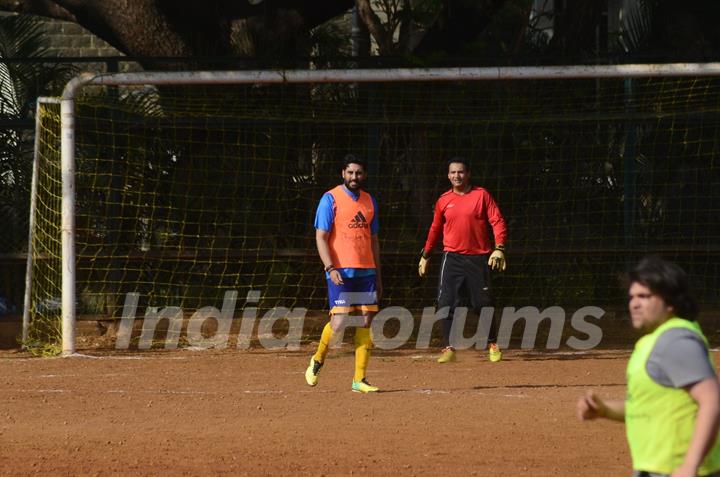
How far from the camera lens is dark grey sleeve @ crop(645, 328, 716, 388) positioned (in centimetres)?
364

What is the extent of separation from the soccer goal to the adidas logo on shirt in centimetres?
362

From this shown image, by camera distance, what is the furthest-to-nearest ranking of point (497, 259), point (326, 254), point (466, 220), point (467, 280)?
point (467, 280) → point (466, 220) → point (497, 259) → point (326, 254)

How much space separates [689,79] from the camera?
13.2 metres

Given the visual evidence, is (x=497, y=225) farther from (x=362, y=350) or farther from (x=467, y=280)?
(x=362, y=350)

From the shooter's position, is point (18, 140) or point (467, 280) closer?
point (467, 280)

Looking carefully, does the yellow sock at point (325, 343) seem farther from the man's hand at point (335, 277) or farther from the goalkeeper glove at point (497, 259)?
the goalkeeper glove at point (497, 259)

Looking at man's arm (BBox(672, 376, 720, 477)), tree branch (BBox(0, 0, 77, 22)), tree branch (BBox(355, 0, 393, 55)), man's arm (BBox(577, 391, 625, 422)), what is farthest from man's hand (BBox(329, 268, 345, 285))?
tree branch (BBox(0, 0, 77, 22))

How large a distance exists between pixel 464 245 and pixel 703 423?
765 cm

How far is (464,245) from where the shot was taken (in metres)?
11.2

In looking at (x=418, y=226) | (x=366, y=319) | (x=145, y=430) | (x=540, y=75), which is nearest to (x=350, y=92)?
(x=418, y=226)

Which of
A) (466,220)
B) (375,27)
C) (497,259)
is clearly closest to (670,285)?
(497,259)

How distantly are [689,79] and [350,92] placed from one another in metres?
3.91

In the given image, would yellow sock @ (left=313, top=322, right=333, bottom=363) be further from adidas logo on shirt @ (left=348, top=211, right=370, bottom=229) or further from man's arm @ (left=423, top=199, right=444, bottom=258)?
man's arm @ (left=423, top=199, right=444, bottom=258)

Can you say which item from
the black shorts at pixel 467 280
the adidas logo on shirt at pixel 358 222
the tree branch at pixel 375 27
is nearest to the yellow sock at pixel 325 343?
the adidas logo on shirt at pixel 358 222
